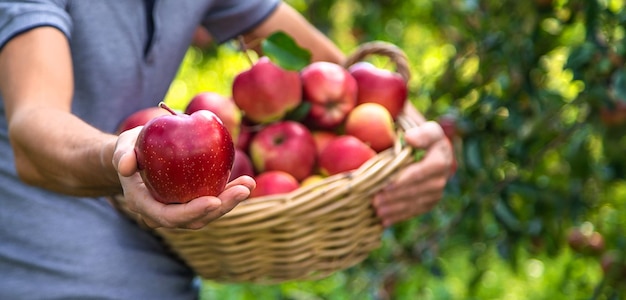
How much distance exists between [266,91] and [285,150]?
0.37 ft

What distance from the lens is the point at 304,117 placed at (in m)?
1.58

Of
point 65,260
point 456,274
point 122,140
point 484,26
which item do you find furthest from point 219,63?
point 122,140

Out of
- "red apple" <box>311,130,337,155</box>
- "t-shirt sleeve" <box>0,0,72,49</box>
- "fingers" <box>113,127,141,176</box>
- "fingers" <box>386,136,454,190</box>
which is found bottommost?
"red apple" <box>311,130,337,155</box>

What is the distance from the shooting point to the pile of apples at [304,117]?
1.44m

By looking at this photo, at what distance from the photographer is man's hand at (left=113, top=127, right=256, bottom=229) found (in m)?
0.91

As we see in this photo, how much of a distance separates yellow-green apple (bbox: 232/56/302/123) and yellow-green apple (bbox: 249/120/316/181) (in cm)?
3

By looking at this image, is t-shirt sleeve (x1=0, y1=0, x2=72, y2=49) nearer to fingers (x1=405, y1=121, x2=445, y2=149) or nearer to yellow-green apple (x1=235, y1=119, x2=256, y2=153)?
yellow-green apple (x1=235, y1=119, x2=256, y2=153)

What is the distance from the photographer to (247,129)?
1.57 m

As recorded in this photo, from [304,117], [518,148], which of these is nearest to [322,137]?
Result: [304,117]

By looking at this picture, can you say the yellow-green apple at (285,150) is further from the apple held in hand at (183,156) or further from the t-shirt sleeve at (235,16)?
the apple held in hand at (183,156)

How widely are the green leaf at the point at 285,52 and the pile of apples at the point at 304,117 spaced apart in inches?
0.8

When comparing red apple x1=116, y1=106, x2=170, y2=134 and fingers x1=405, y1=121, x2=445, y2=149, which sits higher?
red apple x1=116, y1=106, x2=170, y2=134

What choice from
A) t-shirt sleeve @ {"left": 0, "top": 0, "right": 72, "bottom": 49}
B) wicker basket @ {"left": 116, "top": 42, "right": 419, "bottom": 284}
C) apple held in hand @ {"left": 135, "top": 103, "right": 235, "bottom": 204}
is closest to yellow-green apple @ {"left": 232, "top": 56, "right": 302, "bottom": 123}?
wicker basket @ {"left": 116, "top": 42, "right": 419, "bottom": 284}

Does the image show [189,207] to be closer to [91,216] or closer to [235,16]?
[91,216]
